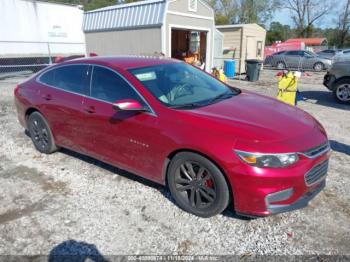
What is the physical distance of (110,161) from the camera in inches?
147

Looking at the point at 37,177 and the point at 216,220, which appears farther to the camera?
the point at 37,177

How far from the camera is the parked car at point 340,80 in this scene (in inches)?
347

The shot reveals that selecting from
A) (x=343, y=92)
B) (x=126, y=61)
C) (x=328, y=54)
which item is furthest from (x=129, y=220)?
(x=328, y=54)

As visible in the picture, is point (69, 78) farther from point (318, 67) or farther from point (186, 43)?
point (318, 67)

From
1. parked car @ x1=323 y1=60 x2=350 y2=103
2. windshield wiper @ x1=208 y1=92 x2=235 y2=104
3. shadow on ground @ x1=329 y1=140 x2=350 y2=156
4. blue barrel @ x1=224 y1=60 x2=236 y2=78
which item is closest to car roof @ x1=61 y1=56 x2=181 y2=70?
windshield wiper @ x1=208 y1=92 x2=235 y2=104

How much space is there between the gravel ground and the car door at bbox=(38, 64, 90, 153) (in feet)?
1.60

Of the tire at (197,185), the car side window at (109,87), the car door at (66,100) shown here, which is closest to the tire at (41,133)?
the car door at (66,100)

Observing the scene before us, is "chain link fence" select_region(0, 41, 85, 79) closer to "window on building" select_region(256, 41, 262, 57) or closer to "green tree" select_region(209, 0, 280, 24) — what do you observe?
"window on building" select_region(256, 41, 262, 57)

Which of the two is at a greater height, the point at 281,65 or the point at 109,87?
the point at 109,87

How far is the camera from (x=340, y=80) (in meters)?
9.01

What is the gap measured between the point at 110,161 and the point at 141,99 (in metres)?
1.00

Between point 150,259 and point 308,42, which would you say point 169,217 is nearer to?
point 150,259

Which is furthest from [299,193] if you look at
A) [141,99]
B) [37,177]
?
[37,177]

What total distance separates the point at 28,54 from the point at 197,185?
1324 cm
